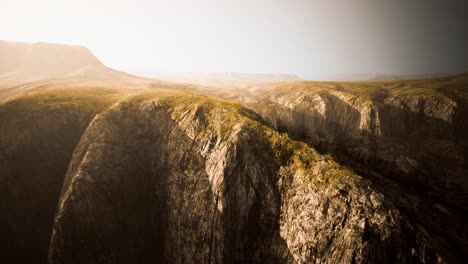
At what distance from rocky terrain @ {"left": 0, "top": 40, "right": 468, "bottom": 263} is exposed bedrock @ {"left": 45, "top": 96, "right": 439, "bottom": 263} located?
10 centimetres

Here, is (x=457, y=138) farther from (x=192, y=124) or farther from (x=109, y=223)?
(x=109, y=223)

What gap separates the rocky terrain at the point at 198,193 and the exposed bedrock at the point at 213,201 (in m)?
0.10

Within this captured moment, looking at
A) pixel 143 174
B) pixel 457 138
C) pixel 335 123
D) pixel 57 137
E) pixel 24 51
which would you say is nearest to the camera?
pixel 143 174

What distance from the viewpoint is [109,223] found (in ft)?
67.6

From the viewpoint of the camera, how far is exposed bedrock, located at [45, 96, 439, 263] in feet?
43.6

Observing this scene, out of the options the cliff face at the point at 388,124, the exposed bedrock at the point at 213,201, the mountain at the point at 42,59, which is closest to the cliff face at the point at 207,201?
the exposed bedrock at the point at 213,201

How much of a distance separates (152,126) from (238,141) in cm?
1552

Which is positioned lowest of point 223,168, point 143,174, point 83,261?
point 83,261

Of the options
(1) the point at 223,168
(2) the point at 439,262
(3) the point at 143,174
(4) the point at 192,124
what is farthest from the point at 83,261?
(2) the point at 439,262

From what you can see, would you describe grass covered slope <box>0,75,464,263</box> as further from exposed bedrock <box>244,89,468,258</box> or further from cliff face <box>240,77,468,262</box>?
cliff face <box>240,77,468,262</box>

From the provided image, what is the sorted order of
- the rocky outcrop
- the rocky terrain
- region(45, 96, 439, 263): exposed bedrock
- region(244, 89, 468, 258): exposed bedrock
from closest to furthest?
region(45, 96, 439, 263): exposed bedrock → the rocky terrain → region(244, 89, 468, 258): exposed bedrock → the rocky outcrop

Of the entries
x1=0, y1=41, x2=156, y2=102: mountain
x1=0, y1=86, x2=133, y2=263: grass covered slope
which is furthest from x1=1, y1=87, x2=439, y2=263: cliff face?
x1=0, y1=41, x2=156, y2=102: mountain

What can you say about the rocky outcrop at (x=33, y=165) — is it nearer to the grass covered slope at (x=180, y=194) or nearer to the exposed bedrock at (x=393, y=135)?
the grass covered slope at (x=180, y=194)

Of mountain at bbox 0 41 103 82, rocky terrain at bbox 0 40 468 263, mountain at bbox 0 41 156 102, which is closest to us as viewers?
rocky terrain at bbox 0 40 468 263
